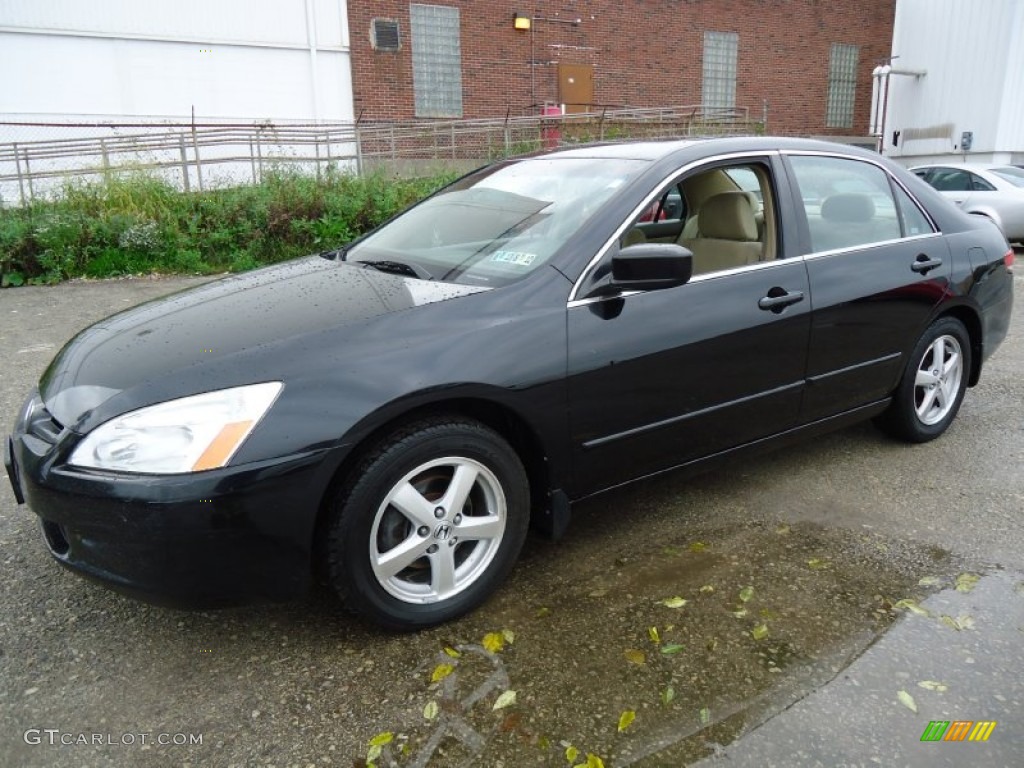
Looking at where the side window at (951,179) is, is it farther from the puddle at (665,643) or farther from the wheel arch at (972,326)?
the puddle at (665,643)

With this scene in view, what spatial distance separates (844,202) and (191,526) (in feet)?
10.3

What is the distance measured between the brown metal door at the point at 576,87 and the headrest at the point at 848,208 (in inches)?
729

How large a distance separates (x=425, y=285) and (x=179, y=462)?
1060 millimetres

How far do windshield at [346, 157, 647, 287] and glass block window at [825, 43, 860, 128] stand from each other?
25932 millimetres

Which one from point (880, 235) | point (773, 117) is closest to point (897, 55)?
point (773, 117)

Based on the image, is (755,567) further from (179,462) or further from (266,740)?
(179,462)

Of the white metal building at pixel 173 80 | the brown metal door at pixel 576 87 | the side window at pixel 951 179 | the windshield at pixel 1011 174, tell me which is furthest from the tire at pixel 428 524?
the brown metal door at pixel 576 87

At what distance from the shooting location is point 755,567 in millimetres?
3051

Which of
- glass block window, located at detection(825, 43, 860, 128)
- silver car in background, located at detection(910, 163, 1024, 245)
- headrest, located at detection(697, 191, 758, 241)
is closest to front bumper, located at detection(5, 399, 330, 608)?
headrest, located at detection(697, 191, 758, 241)

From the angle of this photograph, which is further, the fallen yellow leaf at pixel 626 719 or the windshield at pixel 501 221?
the windshield at pixel 501 221

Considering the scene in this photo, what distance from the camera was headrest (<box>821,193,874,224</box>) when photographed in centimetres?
368

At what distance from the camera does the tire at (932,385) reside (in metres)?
4.06

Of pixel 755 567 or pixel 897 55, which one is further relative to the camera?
pixel 897 55

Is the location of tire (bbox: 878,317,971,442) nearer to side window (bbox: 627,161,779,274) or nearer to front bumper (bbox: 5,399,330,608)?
side window (bbox: 627,161,779,274)
